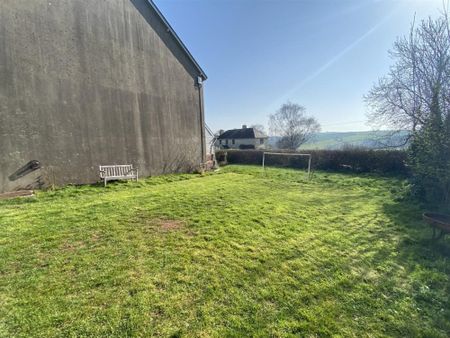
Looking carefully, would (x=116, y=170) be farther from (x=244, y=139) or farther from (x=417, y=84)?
(x=244, y=139)

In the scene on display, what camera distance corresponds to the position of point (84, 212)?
5535 mm

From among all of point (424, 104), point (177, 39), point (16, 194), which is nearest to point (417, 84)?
point (424, 104)

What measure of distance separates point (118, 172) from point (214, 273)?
26.9 feet

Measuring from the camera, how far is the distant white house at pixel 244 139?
142ft

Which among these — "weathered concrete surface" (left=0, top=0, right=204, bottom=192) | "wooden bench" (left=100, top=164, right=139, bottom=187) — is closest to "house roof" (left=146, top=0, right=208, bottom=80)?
"weathered concrete surface" (left=0, top=0, right=204, bottom=192)

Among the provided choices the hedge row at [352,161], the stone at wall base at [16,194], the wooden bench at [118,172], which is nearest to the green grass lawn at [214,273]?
the stone at wall base at [16,194]

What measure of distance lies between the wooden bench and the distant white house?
1255 inches

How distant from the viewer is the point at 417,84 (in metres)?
11.5

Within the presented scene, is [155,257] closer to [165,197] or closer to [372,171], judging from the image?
[165,197]

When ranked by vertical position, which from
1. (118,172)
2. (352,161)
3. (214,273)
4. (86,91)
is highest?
(86,91)

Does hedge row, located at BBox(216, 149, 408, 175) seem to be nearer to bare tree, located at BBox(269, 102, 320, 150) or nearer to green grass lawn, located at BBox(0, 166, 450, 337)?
green grass lawn, located at BBox(0, 166, 450, 337)

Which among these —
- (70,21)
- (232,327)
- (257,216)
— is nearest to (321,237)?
(257,216)

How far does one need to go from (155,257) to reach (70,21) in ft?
32.4

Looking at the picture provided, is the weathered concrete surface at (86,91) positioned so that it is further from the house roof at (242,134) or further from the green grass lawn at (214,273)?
the house roof at (242,134)
